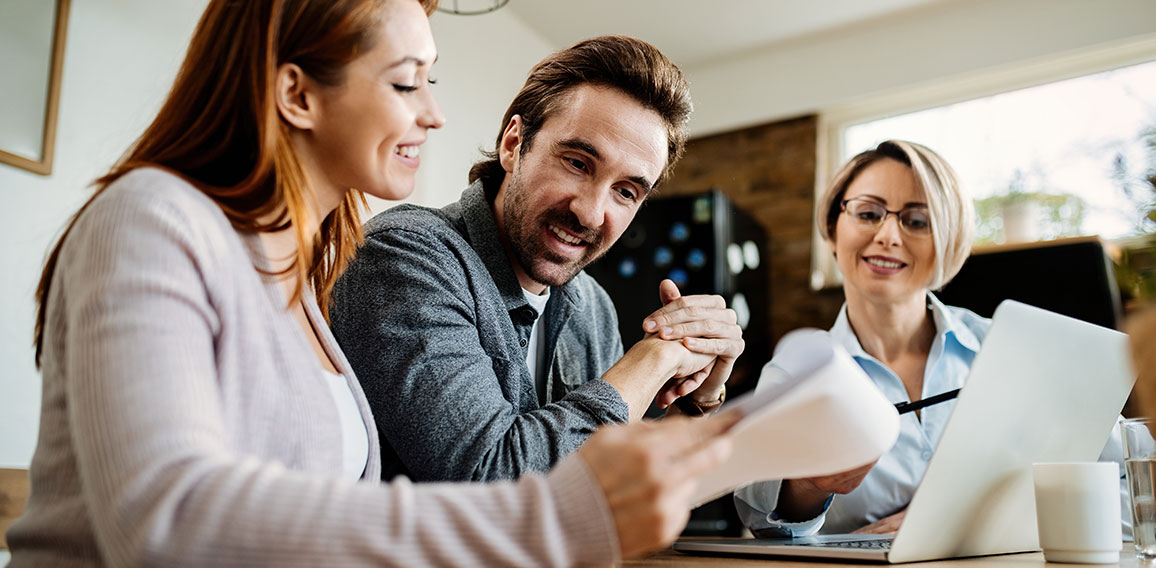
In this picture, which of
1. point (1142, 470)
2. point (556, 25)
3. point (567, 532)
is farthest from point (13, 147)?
point (556, 25)

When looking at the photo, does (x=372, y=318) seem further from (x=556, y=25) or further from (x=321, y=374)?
(x=556, y=25)

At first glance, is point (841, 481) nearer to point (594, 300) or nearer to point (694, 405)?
point (694, 405)

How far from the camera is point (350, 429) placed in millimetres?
847

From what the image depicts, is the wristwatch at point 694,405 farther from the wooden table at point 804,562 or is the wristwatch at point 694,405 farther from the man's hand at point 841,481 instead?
the wooden table at point 804,562

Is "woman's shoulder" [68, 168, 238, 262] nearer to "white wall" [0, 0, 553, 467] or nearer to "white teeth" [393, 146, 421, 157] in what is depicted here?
"white teeth" [393, 146, 421, 157]

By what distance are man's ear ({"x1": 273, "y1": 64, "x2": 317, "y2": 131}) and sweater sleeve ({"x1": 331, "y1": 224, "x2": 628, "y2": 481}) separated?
31 centimetres

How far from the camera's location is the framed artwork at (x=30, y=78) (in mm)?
1889

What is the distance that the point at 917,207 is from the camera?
6.03 feet

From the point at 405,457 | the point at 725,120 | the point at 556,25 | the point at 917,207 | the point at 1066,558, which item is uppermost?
the point at 556,25

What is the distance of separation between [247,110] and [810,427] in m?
0.59

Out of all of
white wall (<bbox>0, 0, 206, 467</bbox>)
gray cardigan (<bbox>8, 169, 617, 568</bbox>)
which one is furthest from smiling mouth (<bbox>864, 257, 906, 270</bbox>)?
white wall (<bbox>0, 0, 206, 467</bbox>)

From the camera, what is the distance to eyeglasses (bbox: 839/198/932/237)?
184 cm

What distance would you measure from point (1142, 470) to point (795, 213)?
123 inches

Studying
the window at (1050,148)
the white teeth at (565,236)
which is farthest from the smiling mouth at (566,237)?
the window at (1050,148)
